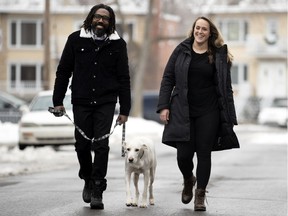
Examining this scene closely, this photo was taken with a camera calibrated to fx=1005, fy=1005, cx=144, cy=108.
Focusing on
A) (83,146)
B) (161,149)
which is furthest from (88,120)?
(161,149)

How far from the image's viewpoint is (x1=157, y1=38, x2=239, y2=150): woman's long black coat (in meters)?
10.0

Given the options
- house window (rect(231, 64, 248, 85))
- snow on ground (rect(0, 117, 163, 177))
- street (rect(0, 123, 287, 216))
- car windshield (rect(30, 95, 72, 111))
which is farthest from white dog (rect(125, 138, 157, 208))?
house window (rect(231, 64, 248, 85))

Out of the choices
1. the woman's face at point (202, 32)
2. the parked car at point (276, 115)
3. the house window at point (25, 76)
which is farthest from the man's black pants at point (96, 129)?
the house window at point (25, 76)

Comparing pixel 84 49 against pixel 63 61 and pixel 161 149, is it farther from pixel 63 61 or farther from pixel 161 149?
pixel 161 149

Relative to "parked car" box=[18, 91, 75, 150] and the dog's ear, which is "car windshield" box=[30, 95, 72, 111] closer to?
"parked car" box=[18, 91, 75, 150]

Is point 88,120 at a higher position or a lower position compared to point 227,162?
higher

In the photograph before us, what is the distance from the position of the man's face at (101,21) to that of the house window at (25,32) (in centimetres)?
5604

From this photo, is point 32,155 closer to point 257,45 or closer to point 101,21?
point 101,21

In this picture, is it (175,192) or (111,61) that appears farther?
(175,192)

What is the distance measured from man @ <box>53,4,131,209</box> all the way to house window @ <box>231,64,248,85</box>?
2176 inches

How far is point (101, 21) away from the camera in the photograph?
9953 mm

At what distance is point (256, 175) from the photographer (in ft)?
53.2

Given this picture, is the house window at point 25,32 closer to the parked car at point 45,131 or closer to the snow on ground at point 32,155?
the snow on ground at point 32,155

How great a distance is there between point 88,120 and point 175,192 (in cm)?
264
